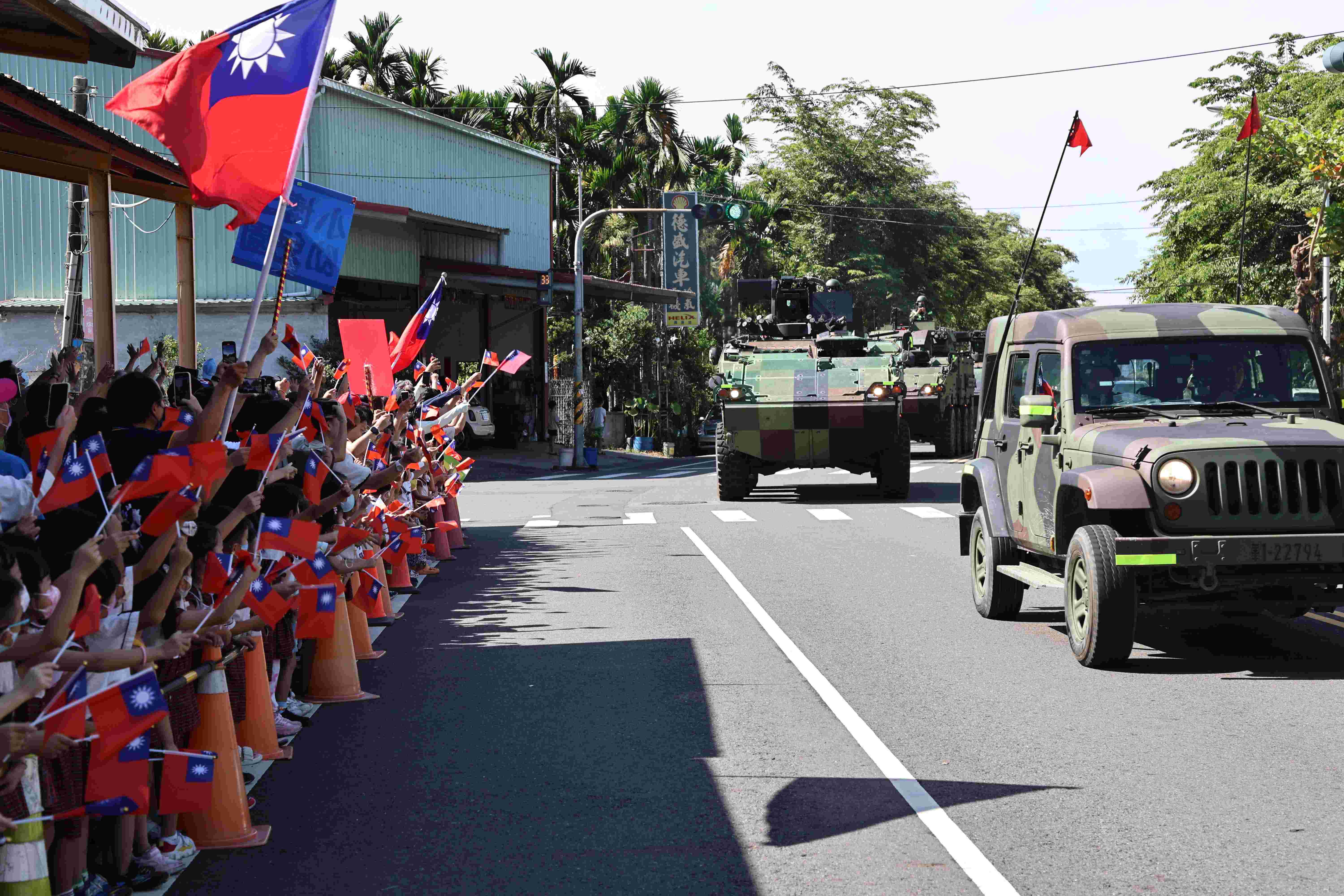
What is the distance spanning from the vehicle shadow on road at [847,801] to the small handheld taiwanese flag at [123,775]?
7.53 ft

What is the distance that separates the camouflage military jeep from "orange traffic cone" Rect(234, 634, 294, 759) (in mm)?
4608

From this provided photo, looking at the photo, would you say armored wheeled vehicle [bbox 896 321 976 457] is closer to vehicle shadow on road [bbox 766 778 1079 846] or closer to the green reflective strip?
the green reflective strip

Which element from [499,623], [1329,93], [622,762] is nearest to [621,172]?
[1329,93]

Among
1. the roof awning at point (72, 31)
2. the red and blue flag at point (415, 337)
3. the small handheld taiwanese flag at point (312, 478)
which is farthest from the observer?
the red and blue flag at point (415, 337)

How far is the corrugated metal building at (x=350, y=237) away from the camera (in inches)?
1345

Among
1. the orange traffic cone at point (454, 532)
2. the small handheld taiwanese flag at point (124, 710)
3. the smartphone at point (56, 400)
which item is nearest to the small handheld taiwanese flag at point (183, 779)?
the small handheld taiwanese flag at point (124, 710)

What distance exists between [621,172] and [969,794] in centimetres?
5345

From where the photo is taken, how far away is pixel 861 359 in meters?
24.8

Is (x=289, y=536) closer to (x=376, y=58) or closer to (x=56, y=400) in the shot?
(x=56, y=400)

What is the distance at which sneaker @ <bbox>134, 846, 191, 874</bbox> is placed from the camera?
5453 mm

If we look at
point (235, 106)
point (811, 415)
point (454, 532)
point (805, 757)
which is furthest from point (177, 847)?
point (811, 415)

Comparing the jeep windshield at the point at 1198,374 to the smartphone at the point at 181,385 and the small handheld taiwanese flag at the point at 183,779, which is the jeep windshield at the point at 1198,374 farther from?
the small handheld taiwanese flag at the point at 183,779

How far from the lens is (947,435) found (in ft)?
121

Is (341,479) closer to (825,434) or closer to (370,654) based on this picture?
(370,654)
